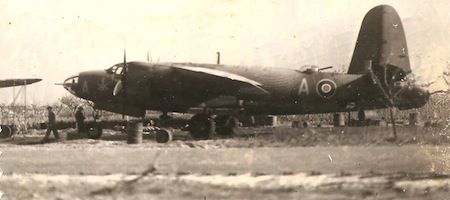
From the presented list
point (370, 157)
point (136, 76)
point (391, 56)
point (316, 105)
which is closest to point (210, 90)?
point (136, 76)

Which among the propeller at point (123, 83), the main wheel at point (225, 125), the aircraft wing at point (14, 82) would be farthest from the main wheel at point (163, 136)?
the aircraft wing at point (14, 82)

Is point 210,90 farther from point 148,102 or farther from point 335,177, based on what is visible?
point 335,177

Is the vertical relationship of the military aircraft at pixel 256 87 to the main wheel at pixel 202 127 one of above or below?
above

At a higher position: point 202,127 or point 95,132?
point 202,127

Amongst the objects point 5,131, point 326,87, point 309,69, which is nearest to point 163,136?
point 309,69

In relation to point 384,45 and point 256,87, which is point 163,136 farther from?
point 384,45

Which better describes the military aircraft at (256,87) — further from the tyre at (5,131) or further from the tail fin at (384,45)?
the tyre at (5,131)

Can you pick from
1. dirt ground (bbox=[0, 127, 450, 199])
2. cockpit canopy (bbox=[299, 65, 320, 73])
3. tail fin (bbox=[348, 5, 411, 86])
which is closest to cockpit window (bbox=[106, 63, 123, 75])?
dirt ground (bbox=[0, 127, 450, 199])
